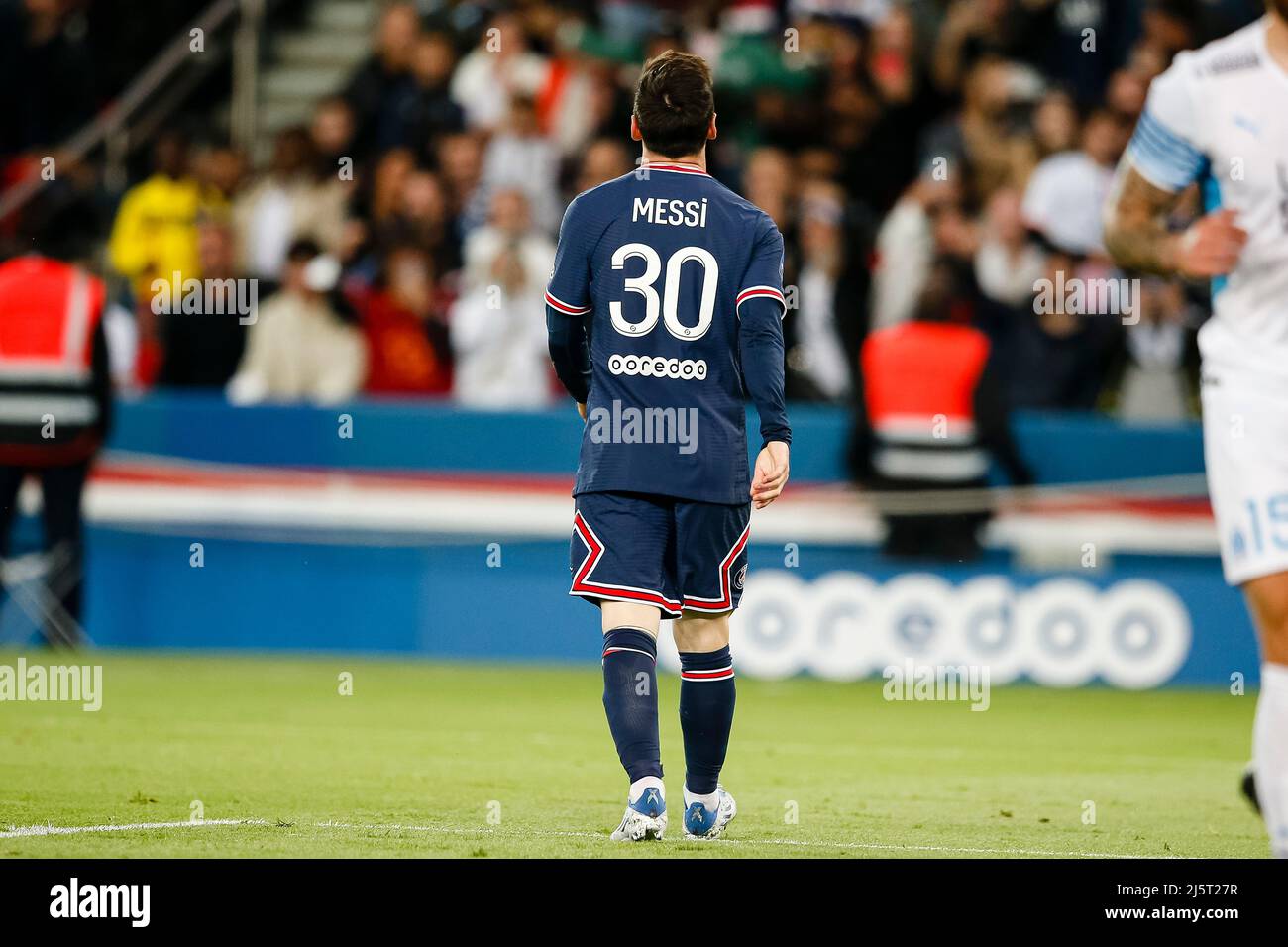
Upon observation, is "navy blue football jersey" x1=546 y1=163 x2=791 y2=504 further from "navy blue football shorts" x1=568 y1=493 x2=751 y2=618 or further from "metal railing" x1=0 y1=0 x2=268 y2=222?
"metal railing" x1=0 y1=0 x2=268 y2=222

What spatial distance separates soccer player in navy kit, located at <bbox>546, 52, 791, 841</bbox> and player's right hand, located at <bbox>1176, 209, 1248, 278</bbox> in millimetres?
1789

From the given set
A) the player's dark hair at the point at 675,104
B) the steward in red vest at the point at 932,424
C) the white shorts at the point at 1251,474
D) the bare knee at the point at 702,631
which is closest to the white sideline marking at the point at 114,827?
the bare knee at the point at 702,631

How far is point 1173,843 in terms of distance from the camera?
7531 millimetres

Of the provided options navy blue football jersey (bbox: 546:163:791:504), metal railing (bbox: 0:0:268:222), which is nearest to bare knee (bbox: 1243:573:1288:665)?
navy blue football jersey (bbox: 546:163:791:504)

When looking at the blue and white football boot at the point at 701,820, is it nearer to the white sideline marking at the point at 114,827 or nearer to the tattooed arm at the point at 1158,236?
the white sideline marking at the point at 114,827

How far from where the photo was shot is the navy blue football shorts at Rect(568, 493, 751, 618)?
7207mm

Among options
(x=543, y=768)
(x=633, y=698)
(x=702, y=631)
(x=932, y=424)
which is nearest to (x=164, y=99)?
(x=932, y=424)

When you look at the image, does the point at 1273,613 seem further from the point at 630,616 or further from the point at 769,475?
the point at 630,616

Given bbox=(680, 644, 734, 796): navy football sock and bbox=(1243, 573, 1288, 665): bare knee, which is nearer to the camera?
bbox=(1243, 573, 1288, 665): bare knee

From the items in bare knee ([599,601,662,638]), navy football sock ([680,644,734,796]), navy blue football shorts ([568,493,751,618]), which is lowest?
navy football sock ([680,644,734,796])

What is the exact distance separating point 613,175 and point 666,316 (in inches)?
338

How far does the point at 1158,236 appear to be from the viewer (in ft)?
19.8
